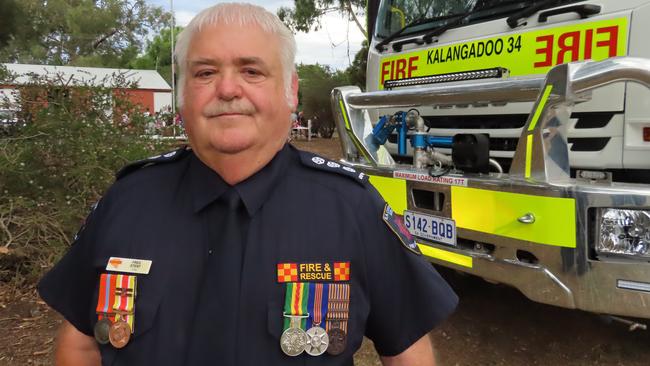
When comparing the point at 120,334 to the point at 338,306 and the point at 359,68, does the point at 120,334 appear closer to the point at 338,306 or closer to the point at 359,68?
the point at 338,306

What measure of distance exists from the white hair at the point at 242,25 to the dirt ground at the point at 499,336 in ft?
7.01

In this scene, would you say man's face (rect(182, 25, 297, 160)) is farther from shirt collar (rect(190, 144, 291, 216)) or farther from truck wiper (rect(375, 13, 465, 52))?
truck wiper (rect(375, 13, 465, 52))

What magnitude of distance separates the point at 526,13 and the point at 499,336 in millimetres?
1904

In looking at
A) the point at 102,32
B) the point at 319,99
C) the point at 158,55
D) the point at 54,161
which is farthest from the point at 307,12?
the point at 158,55

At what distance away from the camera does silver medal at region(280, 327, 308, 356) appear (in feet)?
3.93

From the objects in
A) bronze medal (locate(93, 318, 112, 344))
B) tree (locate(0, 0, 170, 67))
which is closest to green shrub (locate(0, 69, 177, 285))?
bronze medal (locate(93, 318, 112, 344))

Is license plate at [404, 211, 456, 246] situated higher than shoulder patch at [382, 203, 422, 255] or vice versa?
shoulder patch at [382, 203, 422, 255]

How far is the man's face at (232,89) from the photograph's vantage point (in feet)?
4.12

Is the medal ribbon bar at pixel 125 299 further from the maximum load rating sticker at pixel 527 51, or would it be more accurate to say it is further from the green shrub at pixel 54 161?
the green shrub at pixel 54 161

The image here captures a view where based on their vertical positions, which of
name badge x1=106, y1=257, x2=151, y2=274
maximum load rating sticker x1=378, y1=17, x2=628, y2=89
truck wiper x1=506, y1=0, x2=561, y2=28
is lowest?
name badge x1=106, y1=257, x2=151, y2=274

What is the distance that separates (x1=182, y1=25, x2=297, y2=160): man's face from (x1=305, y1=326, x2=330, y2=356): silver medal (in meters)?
0.44

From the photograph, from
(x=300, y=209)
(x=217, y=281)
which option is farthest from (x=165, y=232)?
(x=300, y=209)

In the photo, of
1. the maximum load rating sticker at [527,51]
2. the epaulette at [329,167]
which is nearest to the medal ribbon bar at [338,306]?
the epaulette at [329,167]

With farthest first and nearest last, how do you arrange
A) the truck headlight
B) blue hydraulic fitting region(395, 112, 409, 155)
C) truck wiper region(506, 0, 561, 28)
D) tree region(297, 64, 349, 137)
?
tree region(297, 64, 349, 137) < blue hydraulic fitting region(395, 112, 409, 155) < truck wiper region(506, 0, 561, 28) < the truck headlight
